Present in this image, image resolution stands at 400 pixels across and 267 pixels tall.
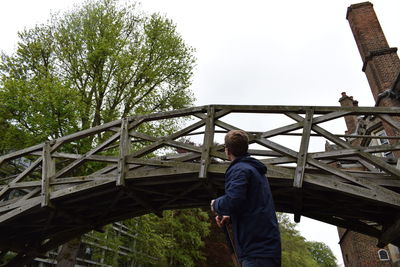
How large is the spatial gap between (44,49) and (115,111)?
3.53 metres

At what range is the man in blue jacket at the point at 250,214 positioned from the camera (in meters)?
2.46

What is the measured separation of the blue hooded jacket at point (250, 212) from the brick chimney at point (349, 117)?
57.9 ft

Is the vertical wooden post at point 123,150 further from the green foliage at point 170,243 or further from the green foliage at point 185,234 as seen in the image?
the green foliage at point 185,234

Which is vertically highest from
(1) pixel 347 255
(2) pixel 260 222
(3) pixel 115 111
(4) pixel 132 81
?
(4) pixel 132 81

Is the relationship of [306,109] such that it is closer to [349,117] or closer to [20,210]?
[20,210]

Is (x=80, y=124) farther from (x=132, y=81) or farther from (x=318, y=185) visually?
(x=318, y=185)

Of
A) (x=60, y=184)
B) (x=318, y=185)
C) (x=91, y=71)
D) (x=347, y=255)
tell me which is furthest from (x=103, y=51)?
(x=347, y=255)

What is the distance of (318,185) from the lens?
16.4 feet

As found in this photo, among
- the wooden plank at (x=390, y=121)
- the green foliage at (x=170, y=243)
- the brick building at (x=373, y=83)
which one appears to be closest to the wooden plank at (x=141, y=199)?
the wooden plank at (x=390, y=121)

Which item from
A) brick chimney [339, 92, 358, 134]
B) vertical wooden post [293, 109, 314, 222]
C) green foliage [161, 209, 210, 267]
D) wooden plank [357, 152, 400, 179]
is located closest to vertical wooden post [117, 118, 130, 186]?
vertical wooden post [293, 109, 314, 222]

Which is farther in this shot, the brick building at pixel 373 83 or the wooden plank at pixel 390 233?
the brick building at pixel 373 83

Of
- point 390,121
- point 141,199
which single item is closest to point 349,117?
point 390,121

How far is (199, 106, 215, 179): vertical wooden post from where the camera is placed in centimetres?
552

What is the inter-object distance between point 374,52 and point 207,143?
39.1ft
